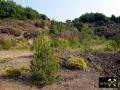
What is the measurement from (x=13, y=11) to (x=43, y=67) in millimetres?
32879

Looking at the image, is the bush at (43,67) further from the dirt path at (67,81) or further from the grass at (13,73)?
the grass at (13,73)

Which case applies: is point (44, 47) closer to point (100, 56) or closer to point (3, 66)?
point (3, 66)

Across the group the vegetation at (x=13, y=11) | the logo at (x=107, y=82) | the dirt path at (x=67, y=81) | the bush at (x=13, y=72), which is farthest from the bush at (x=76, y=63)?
the vegetation at (x=13, y=11)

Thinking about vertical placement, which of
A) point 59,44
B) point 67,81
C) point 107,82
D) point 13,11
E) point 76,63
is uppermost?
point 13,11

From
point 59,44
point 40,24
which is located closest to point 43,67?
point 59,44

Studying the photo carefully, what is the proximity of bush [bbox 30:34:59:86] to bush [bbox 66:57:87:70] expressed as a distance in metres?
1.34

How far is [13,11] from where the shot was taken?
47750mm

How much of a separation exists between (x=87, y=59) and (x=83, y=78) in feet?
8.61

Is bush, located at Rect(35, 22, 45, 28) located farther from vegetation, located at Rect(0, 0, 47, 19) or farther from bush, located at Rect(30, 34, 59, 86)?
bush, located at Rect(30, 34, 59, 86)

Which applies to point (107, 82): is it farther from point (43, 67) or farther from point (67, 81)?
point (67, 81)

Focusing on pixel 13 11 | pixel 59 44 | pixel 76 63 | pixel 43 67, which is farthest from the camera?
pixel 13 11

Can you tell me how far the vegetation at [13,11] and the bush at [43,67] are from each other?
1219 inches

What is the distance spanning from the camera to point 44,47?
16234mm

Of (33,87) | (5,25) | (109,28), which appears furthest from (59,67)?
(109,28)
